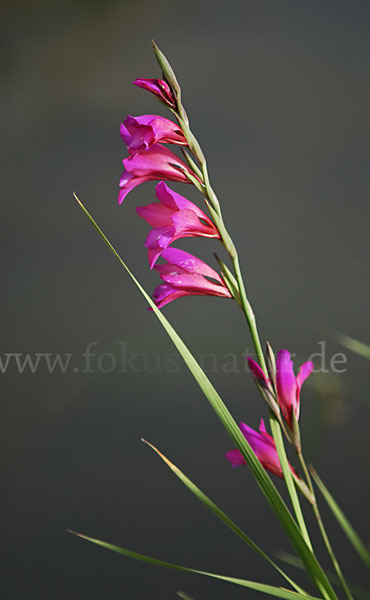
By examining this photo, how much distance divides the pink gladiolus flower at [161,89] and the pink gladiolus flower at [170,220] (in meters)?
0.06

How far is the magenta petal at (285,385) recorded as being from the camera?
406 millimetres

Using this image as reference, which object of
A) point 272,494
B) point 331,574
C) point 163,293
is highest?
point 163,293

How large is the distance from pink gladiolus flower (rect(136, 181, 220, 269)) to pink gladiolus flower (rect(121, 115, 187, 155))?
0.03 m

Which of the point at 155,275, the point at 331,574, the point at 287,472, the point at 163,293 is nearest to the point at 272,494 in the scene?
the point at 287,472

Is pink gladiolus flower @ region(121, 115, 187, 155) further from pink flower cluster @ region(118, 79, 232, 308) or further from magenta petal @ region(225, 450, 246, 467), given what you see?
magenta petal @ region(225, 450, 246, 467)

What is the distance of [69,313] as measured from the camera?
1.48m

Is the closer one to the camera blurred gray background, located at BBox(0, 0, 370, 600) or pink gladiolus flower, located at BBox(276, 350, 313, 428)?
pink gladiolus flower, located at BBox(276, 350, 313, 428)

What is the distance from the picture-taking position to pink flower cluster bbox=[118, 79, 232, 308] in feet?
1.36

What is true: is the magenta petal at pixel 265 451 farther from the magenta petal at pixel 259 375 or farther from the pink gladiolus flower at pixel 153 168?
the pink gladiolus flower at pixel 153 168

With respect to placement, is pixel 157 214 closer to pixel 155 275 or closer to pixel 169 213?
pixel 169 213

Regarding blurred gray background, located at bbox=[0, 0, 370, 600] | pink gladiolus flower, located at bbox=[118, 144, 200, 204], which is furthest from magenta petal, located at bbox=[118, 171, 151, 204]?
blurred gray background, located at bbox=[0, 0, 370, 600]

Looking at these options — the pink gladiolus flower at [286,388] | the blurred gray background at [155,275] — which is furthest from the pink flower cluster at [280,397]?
the blurred gray background at [155,275]

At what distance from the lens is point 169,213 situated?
1.44 feet

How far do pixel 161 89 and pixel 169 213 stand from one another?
88 millimetres
